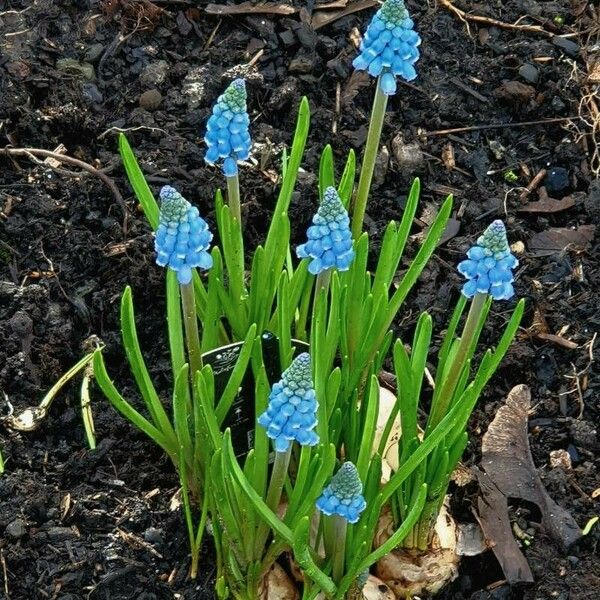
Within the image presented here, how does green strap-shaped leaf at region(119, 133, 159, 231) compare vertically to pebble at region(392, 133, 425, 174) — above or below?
above

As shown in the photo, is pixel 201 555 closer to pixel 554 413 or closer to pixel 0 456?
pixel 0 456

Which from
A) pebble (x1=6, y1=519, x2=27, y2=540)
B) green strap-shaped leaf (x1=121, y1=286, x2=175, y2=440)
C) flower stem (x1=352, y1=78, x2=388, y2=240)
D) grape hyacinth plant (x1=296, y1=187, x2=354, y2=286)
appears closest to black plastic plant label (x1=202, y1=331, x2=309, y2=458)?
green strap-shaped leaf (x1=121, y1=286, x2=175, y2=440)

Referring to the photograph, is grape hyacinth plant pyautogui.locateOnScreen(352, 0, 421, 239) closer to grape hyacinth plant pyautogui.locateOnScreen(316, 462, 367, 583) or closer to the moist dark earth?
grape hyacinth plant pyautogui.locateOnScreen(316, 462, 367, 583)

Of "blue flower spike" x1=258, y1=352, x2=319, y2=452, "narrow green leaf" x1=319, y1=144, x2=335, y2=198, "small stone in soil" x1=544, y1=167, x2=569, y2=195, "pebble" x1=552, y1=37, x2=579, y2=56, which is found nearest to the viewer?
"blue flower spike" x1=258, y1=352, x2=319, y2=452

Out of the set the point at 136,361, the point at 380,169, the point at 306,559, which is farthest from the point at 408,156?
the point at 306,559

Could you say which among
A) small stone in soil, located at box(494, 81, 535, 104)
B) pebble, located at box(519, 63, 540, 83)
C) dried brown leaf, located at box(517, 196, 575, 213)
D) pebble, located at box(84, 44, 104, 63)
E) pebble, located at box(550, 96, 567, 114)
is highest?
pebble, located at box(84, 44, 104, 63)

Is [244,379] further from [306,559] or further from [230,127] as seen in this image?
[230,127]

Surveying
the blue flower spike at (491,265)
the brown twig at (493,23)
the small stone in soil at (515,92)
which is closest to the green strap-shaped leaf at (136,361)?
the blue flower spike at (491,265)

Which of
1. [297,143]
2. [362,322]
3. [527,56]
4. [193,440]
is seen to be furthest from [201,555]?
[527,56]
